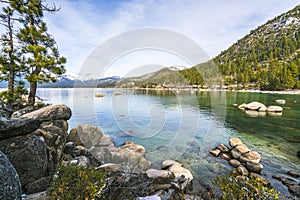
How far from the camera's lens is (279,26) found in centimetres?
16488

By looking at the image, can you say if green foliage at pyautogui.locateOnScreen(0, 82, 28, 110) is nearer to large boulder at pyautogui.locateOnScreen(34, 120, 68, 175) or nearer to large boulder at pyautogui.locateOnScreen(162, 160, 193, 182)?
large boulder at pyautogui.locateOnScreen(34, 120, 68, 175)

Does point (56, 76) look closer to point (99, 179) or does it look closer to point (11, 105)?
point (11, 105)

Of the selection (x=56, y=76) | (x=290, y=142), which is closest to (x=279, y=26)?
(x=290, y=142)

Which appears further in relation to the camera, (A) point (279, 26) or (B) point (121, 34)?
(A) point (279, 26)

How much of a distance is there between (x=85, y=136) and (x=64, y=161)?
424cm

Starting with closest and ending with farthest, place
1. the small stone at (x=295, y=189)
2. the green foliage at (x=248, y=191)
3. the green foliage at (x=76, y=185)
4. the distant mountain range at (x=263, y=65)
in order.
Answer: the green foliage at (x=248, y=191) < the green foliage at (x=76, y=185) < the small stone at (x=295, y=189) < the distant mountain range at (x=263, y=65)

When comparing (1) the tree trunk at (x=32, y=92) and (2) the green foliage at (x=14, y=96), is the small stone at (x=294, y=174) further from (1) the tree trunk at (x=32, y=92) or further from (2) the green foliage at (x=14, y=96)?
(2) the green foliage at (x=14, y=96)

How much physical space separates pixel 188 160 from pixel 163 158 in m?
1.52

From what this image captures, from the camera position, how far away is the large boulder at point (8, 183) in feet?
7.13

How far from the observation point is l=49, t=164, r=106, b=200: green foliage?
2828mm

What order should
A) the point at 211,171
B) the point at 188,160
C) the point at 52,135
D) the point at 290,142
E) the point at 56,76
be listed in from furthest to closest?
the point at 290,142, the point at 56,76, the point at 188,160, the point at 211,171, the point at 52,135

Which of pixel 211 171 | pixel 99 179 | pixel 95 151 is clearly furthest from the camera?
pixel 95 151

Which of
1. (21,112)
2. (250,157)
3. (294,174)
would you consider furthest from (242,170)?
(21,112)

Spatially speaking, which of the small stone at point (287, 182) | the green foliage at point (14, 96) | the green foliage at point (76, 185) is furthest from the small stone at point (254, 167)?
the green foliage at point (14, 96)
